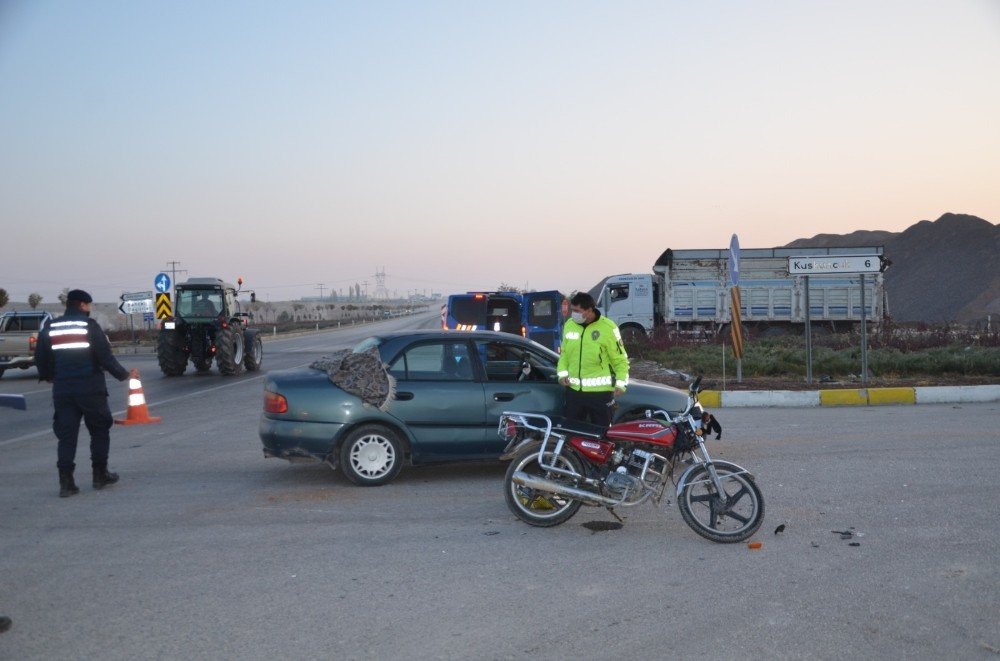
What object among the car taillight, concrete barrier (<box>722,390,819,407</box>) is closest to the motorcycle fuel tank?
the car taillight

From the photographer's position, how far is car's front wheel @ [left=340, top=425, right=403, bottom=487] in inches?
319

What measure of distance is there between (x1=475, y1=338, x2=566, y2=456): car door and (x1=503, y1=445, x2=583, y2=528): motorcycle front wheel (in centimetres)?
164

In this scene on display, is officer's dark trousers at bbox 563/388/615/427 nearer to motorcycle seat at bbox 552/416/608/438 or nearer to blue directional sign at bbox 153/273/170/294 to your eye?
motorcycle seat at bbox 552/416/608/438

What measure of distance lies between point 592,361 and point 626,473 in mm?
1289

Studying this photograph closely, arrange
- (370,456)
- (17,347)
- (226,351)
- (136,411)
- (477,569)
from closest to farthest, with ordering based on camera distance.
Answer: (477,569) → (370,456) → (136,411) → (226,351) → (17,347)

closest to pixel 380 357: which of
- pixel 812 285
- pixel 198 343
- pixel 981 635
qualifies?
pixel 981 635

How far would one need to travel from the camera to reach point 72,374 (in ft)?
26.1

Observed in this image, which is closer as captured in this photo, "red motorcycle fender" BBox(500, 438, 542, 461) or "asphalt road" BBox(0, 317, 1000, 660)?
"asphalt road" BBox(0, 317, 1000, 660)

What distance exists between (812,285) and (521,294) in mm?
13011

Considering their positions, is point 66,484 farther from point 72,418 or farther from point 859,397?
point 859,397

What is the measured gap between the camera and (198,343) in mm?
22953

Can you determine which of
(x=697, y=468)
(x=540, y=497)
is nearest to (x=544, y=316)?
(x=540, y=497)

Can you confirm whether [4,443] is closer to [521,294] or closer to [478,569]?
[478,569]

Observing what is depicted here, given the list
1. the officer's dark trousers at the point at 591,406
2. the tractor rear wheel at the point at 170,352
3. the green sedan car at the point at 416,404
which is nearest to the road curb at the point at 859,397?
the green sedan car at the point at 416,404
